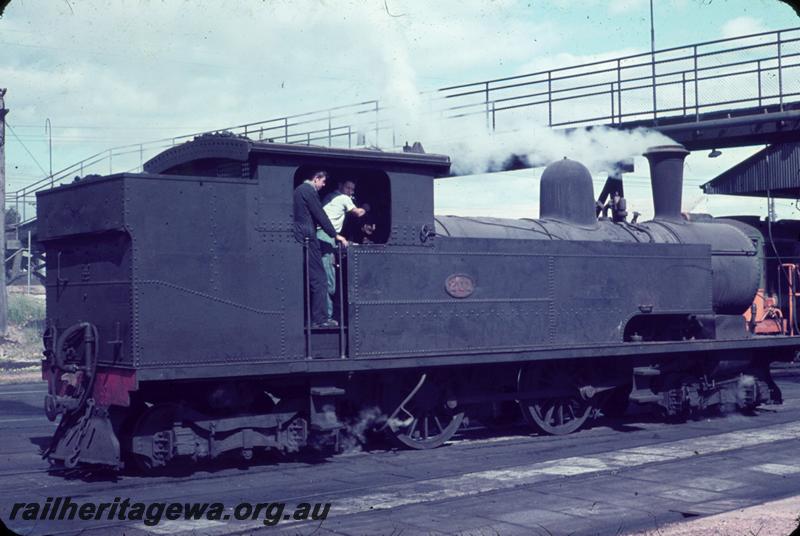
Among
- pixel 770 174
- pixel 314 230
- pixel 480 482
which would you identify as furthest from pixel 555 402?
pixel 770 174

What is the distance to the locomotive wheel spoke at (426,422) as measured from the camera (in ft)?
34.7

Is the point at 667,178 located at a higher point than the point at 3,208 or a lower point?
lower

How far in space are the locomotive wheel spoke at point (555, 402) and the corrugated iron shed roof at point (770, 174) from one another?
16925 millimetres

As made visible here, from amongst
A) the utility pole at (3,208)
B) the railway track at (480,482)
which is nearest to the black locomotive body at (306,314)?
the railway track at (480,482)

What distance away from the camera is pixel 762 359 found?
13789 mm

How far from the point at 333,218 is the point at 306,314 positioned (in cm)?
109

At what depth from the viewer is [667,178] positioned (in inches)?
543

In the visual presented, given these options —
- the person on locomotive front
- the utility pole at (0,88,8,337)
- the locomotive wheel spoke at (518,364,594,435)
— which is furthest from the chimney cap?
the utility pole at (0,88,8,337)

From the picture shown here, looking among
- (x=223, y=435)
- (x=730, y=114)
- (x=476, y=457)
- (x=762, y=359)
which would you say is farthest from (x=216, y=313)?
(x=730, y=114)

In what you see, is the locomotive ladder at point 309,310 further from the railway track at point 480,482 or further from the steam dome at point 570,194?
the steam dome at point 570,194

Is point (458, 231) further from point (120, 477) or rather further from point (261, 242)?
point (120, 477)

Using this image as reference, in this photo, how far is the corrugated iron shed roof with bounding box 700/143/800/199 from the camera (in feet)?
87.2

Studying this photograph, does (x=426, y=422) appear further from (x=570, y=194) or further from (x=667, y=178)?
(x=667, y=178)

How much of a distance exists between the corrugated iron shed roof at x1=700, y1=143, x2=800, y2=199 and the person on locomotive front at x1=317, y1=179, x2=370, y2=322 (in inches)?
781
